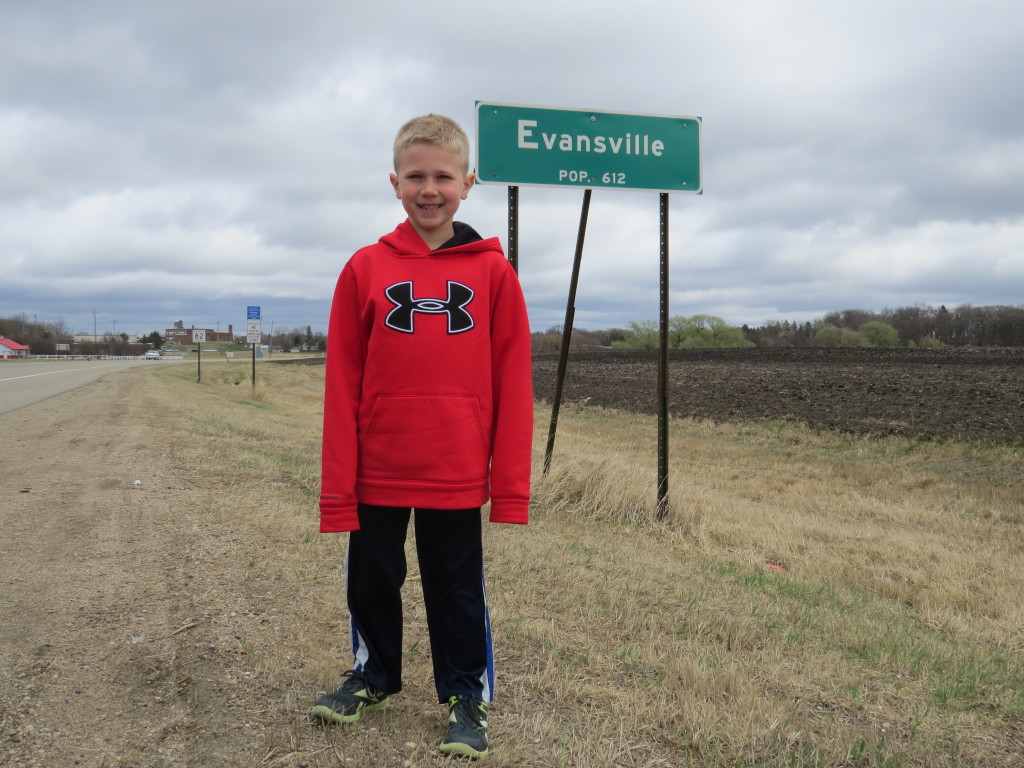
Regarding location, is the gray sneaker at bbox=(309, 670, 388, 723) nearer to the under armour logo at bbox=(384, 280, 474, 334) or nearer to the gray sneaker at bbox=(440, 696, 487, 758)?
the gray sneaker at bbox=(440, 696, 487, 758)

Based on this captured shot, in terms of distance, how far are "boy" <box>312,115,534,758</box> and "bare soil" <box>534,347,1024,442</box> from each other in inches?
552

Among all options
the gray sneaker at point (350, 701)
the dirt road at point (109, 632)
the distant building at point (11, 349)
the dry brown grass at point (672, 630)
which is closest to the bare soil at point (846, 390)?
the dry brown grass at point (672, 630)

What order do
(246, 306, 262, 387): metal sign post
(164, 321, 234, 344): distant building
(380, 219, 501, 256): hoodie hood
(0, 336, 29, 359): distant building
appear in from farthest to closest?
(164, 321, 234, 344): distant building
(0, 336, 29, 359): distant building
(246, 306, 262, 387): metal sign post
(380, 219, 501, 256): hoodie hood

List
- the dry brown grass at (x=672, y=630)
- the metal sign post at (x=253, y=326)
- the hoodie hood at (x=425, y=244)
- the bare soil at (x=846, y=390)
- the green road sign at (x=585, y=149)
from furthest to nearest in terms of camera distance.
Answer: the metal sign post at (x=253, y=326) < the bare soil at (x=846, y=390) < the green road sign at (x=585, y=149) < the dry brown grass at (x=672, y=630) < the hoodie hood at (x=425, y=244)

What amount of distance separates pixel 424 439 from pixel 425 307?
403 millimetres

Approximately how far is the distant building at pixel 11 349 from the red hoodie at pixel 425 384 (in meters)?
→ 102

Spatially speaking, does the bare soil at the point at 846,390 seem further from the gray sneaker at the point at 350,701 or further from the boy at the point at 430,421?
the gray sneaker at the point at 350,701

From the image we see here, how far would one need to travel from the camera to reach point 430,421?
241 cm

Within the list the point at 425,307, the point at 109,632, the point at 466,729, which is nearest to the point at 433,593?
the point at 466,729

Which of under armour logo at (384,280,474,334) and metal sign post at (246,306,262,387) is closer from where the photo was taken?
under armour logo at (384,280,474,334)

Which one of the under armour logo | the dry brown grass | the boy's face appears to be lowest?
the dry brown grass

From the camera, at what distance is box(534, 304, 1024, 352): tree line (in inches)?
2195

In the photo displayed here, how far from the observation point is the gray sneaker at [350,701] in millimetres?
2588

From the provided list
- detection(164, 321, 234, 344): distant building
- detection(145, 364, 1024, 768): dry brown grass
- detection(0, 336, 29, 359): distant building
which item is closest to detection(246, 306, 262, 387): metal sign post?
detection(145, 364, 1024, 768): dry brown grass
